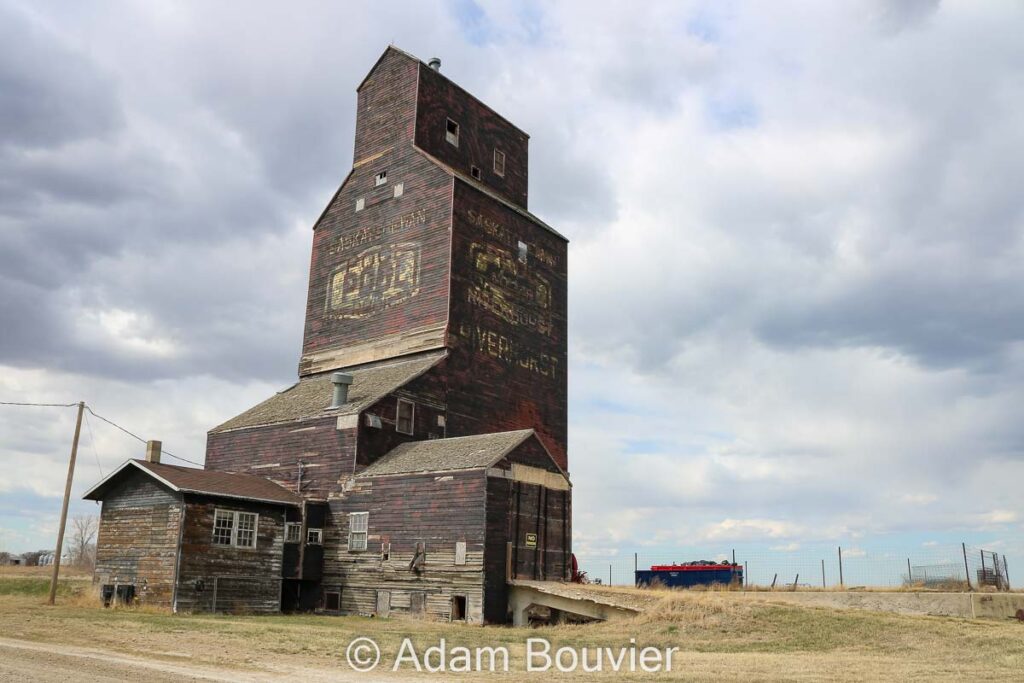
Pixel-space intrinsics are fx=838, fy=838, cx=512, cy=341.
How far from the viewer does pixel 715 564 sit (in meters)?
47.1

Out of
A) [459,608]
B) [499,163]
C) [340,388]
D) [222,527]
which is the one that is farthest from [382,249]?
[459,608]

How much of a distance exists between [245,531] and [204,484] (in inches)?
96.4

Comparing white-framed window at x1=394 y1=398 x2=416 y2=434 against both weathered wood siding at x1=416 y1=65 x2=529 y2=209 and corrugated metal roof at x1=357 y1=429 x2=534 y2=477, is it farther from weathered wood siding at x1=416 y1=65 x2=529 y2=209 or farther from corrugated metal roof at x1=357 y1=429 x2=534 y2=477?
weathered wood siding at x1=416 y1=65 x2=529 y2=209

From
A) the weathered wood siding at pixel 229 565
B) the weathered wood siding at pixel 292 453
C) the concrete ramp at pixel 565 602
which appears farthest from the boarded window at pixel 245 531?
the concrete ramp at pixel 565 602

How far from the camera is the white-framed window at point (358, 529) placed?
112 feet

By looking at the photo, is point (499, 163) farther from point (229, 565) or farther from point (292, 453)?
point (229, 565)

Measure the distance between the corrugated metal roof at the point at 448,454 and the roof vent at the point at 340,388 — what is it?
3.50 meters

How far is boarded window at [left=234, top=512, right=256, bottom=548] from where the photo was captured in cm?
3272

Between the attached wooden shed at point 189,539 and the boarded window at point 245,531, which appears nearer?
the attached wooden shed at point 189,539

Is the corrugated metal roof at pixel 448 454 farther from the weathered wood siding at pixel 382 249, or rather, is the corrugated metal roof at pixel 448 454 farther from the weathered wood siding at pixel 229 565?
the weathered wood siding at pixel 382 249

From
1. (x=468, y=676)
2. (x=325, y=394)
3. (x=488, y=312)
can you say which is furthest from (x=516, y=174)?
(x=468, y=676)

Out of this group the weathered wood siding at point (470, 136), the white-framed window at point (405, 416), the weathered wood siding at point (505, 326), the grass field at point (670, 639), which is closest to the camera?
the grass field at point (670, 639)

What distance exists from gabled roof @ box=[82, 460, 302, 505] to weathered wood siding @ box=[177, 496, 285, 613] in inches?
14.4

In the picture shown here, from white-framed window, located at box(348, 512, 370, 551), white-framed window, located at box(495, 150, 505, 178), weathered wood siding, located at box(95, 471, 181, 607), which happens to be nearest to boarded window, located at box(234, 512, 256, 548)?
weathered wood siding, located at box(95, 471, 181, 607)
